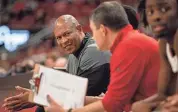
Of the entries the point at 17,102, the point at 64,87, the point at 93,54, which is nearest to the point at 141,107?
the point at 64,87

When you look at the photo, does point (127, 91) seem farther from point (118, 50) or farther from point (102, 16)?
point (102, 16)

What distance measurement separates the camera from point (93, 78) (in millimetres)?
3330

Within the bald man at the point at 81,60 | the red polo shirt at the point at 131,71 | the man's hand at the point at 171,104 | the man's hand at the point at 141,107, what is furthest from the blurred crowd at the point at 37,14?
the man's hand at the point at 171,104

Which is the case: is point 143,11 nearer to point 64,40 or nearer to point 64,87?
point 64,87

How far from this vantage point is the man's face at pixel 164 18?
2273 mm

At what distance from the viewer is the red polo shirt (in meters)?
2.55

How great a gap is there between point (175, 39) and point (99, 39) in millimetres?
574

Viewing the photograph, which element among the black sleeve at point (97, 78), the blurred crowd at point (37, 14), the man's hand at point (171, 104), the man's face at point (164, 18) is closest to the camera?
the man's hand at point (171, 104)

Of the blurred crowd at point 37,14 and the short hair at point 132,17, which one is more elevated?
the short hair at point 132,17

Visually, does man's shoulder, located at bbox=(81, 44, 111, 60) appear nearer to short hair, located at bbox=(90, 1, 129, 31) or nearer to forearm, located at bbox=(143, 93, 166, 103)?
short hair, located at bbox=(90, 1, 129, 31)

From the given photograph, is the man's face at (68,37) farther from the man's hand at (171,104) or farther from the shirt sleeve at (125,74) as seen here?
the man's hand at (171,104)

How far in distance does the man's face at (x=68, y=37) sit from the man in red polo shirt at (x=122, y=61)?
702mm

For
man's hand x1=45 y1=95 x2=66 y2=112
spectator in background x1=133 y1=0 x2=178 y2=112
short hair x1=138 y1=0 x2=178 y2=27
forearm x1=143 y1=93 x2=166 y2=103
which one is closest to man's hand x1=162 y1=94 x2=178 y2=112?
spectator in background x1=133 y1=0 x2=178 y2=112

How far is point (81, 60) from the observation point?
11.2ft
